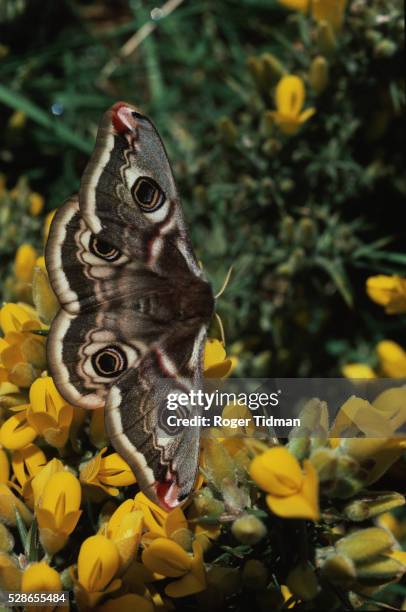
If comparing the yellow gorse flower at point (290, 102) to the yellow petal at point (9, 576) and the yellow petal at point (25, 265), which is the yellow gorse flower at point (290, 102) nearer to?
the yellow petal at point (25, 265)

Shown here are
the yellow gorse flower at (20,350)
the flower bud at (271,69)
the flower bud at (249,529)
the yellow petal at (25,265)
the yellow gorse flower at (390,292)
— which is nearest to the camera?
the flower bud at (249,529)

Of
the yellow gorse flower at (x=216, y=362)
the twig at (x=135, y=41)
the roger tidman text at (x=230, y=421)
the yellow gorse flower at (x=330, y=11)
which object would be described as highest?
the twig at (x=135, y=41)

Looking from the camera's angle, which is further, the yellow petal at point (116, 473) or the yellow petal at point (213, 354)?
the yellow petal at point (213, 354)

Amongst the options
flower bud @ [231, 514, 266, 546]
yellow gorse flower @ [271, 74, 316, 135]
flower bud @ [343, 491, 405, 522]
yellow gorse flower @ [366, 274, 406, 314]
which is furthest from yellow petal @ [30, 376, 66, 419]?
yellow gorse flower @ [271, 74, 316, 135]

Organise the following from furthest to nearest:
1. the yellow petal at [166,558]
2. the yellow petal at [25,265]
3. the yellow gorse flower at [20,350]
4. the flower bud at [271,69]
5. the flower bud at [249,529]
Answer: the flower bud at [271,69]
the yellow petal at [25,265]
the yellow gorse flower at [20,350]
the yellow petal at [166,558]
the flower bud at [249,529]

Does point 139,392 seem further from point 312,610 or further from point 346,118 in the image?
point 346,118

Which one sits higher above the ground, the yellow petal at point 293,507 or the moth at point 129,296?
the moth at point 129,296

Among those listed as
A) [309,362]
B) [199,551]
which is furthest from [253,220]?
[199,551]

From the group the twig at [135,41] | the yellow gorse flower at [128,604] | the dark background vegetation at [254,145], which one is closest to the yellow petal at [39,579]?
the yellow gorse flower at [128,604]
